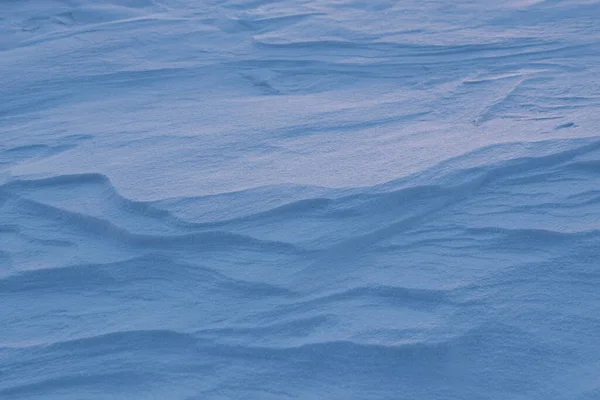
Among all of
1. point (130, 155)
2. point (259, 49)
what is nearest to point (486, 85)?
point (259, 49)

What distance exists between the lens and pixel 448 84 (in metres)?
2.36

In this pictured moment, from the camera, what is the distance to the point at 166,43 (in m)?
2.89

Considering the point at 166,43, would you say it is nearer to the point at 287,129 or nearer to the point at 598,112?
the point at 287,129

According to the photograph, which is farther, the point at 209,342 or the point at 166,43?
the point at 166,43

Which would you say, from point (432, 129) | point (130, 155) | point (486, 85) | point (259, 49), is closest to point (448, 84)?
point (486, 85)

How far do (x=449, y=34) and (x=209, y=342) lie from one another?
1.80 meters

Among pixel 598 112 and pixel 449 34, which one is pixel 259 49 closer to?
pixel 449 34

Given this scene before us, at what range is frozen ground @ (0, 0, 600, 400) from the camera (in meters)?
1.35

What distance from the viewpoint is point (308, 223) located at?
1661 mm

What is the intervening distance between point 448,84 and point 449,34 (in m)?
0.50

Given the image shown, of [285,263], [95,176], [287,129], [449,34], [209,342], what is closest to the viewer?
[209,342]

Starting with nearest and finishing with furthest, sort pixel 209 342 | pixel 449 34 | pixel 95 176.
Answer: pixel 209 342 → pixel 95 176 → pixel 449 34

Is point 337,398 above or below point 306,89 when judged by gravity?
below

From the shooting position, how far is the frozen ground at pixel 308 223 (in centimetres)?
135
